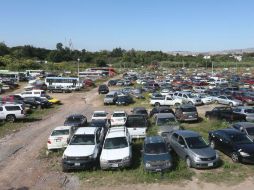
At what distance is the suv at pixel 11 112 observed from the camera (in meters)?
36.5

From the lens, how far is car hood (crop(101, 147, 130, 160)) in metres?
19.4

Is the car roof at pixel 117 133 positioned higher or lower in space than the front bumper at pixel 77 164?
higher

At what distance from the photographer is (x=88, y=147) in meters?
20.8

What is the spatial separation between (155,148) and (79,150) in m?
4.05

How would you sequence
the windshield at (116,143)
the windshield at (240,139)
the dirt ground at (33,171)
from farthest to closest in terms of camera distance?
the windshield at (240,139) → the windshield at (116,143) → the dirt ground at (33,171)

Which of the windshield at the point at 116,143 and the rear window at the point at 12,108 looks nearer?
the windshield at the point at 116,143

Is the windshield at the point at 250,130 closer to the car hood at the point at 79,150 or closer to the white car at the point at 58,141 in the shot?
the car hood at the point at 79,150

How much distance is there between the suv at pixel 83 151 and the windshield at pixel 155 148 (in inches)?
111

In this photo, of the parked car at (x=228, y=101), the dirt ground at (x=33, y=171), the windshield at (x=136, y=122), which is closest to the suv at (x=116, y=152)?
the dirt ground at (x=33, y=171)

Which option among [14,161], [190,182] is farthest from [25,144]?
[190,182]

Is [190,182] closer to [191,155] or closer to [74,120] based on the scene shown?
[191,155]

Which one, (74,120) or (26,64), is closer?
(74,120)

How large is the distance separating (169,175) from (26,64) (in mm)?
119056

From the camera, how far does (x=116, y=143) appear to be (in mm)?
20906
